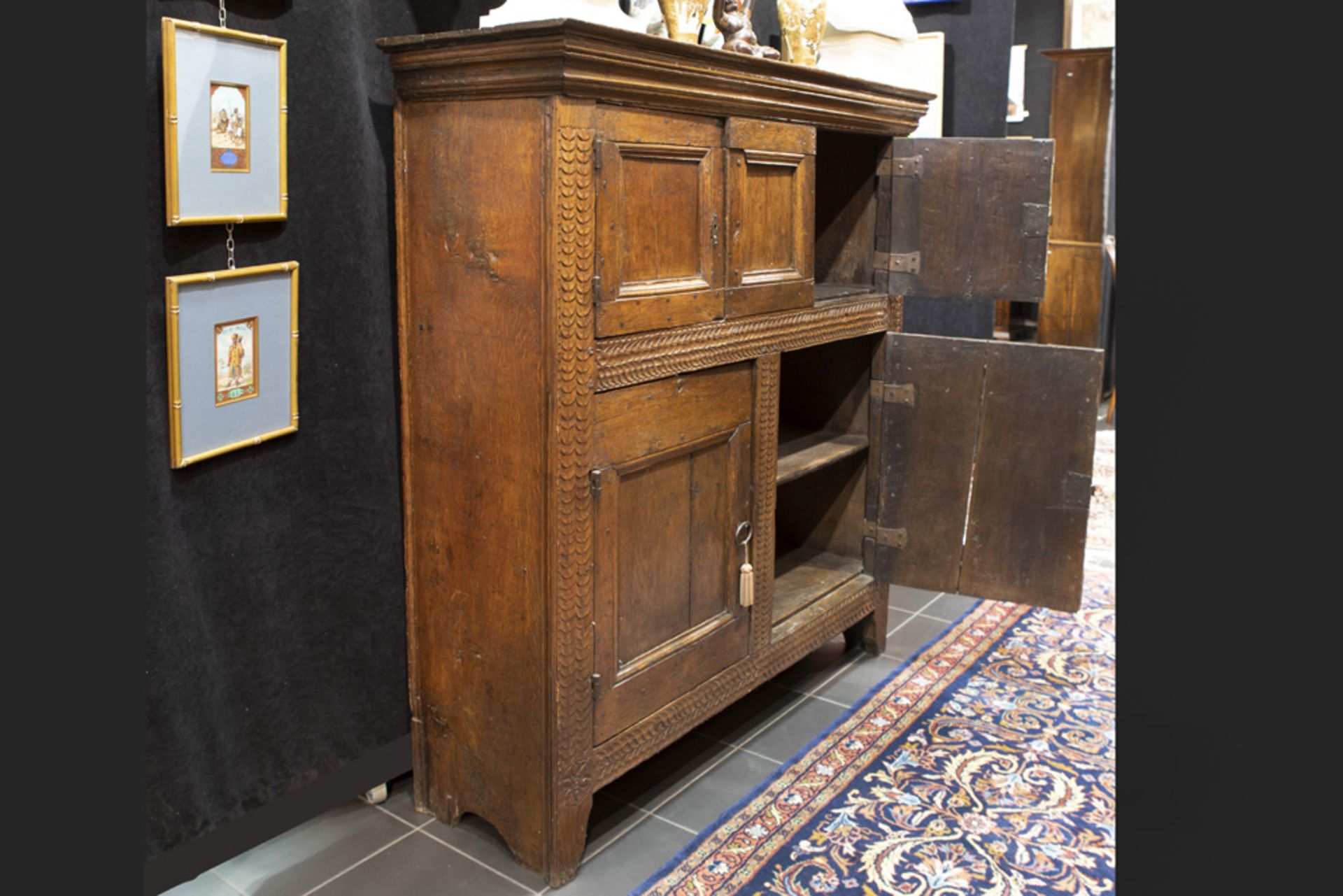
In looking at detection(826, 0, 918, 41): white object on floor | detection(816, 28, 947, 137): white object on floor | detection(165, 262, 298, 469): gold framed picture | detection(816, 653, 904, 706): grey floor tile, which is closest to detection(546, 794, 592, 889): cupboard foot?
detection(165, 262, 298, 469): gold framed picture

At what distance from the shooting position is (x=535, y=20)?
225cm

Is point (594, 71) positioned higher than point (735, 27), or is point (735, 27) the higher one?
point (735, 27)

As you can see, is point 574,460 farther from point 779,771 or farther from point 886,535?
point 886,535

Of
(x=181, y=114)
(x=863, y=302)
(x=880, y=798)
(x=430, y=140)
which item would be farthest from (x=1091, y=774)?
(x=181, y=114)

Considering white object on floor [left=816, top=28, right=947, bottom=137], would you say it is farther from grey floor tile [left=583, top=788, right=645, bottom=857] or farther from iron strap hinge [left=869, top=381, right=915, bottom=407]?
grey floor tile [left=583, top=788, right=645, bottom=857]

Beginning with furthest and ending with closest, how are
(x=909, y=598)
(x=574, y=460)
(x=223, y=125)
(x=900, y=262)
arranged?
1. (x=909, y=598)
2. (x=900, y=262)
3. (x=574, y=460)
4. (x=223, y=125)

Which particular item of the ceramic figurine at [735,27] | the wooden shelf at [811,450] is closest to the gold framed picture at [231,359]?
the ceramic figurine at [735,27]

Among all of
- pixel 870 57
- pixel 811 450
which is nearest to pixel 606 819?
pixel 811 450

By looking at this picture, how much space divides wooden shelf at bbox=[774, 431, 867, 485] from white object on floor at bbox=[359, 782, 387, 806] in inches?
51.9

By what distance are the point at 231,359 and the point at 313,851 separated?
118cm

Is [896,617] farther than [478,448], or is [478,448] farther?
[896,617]

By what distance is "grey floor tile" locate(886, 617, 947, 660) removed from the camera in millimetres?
3965

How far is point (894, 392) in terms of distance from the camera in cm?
356

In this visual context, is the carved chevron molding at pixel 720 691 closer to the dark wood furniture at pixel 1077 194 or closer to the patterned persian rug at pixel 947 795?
the patterned persian rug at pixel 947 795
